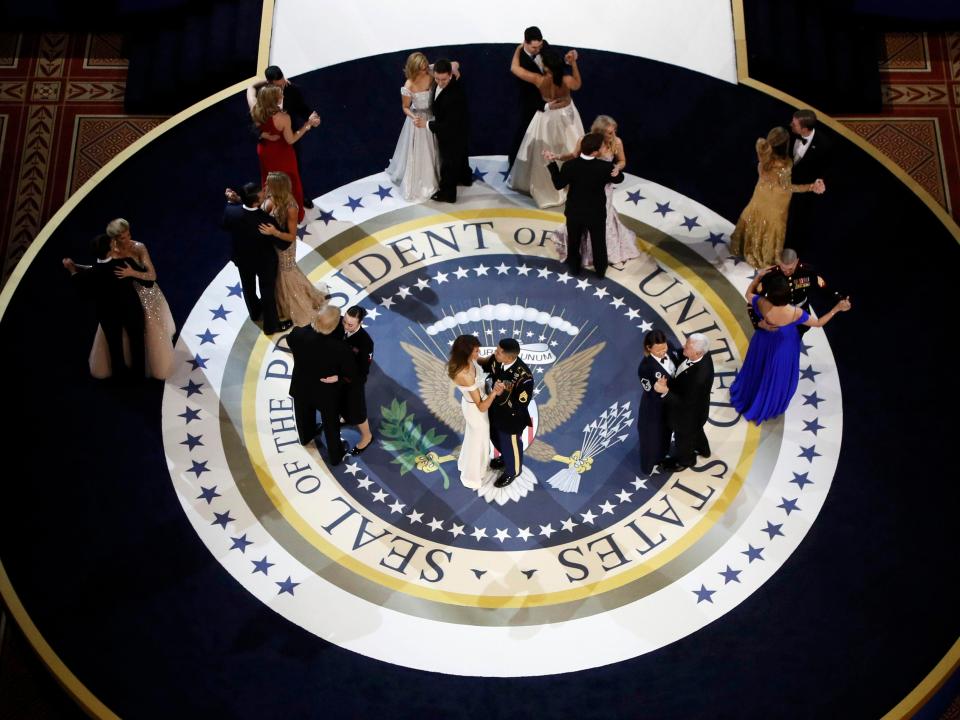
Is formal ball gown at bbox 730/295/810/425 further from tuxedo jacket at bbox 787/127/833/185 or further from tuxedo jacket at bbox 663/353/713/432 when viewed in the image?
tuxedo jacket at bbox 787/127/833/185

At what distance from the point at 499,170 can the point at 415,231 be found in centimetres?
107

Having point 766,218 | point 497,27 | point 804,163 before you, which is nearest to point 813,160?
point 804,163

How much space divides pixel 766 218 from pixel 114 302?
5.34 m

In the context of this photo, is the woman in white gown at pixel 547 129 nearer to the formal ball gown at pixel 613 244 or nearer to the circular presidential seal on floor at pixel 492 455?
the circular presidential seal on floor at pixel 492 455

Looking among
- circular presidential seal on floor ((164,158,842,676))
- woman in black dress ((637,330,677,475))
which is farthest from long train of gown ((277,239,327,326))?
woman in black dress ((637,330,677,475))


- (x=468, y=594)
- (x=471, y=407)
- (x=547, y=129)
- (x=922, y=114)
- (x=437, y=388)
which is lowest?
(x=468, y=594)

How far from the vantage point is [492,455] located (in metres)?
10.1

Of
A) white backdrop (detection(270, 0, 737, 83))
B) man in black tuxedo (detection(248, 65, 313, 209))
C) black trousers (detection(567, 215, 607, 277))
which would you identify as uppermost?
white backdrop (detection(270, 0, 737, 83))

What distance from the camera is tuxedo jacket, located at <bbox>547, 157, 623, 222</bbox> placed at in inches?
416

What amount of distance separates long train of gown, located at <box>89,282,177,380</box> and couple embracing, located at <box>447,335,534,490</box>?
2445 mm

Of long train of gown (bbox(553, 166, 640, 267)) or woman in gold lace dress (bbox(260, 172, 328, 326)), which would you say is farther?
long train of gown (bbox(553, 166, 640, 267))

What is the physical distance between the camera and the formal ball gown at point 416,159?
37.3 feet

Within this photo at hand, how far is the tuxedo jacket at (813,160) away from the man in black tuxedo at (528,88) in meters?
2.25

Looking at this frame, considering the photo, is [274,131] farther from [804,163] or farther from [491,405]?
[804,163]
